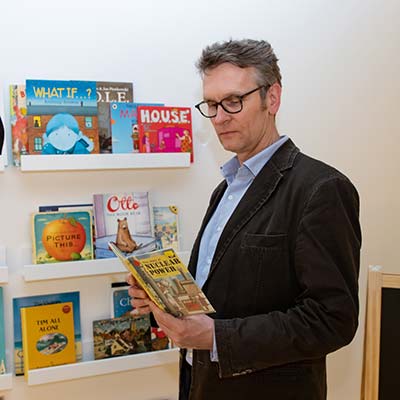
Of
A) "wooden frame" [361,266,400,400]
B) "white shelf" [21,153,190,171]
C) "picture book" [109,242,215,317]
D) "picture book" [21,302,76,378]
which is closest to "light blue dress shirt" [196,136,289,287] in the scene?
"picture book" [109,242,215,317]

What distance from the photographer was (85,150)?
1.78 m

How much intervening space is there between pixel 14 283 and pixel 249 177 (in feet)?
2.89

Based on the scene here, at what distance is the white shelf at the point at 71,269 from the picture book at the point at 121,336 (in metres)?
0.20

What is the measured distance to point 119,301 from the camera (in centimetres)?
189

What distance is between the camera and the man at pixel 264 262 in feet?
4.05

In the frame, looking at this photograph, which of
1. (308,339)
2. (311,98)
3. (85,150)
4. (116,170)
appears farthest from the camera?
(311,98)

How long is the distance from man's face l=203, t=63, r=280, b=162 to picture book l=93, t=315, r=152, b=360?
2.56ft

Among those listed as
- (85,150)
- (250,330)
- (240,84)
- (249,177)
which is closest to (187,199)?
(85,150)

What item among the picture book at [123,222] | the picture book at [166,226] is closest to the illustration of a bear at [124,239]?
the picture book at [123,222]

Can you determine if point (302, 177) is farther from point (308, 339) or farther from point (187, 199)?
point (187, 199)

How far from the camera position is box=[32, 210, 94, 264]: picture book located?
5.76ft

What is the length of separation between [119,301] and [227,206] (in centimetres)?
63

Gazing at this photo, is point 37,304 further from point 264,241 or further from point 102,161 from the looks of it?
point 264,241

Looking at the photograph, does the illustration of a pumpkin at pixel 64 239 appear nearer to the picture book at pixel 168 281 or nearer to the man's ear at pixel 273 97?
the picture book at pixel 168 281
